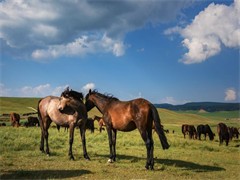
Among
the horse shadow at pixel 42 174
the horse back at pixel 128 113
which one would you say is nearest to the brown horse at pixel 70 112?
the horse back at pixel 128 113

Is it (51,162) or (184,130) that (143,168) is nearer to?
(51,162)

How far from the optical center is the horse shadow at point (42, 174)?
9.86 m

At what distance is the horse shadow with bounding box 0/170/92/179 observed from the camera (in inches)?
388

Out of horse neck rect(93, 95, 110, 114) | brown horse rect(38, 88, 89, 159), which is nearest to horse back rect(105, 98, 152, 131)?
horse neck rect(93, 95, 110, 114)

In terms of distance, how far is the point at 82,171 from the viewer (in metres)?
11.1

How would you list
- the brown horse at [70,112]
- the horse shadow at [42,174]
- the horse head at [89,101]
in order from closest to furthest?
1. the horse shadow at [42,174]
2. the brown horse at [70,112]
3. the horse head at [89,101]

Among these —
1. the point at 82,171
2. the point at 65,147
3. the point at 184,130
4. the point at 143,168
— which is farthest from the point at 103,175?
the point at 184,130

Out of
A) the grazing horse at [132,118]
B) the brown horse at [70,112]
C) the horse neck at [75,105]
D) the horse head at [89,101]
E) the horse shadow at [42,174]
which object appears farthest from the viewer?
the horse head at [89,101]

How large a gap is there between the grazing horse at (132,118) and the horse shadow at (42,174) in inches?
111

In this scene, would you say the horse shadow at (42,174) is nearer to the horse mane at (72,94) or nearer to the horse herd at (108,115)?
the horse herd at (108,115)

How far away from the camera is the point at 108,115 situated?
13.9 meters

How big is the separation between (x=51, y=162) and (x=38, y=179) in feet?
11.1

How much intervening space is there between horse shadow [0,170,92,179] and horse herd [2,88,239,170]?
289 cm

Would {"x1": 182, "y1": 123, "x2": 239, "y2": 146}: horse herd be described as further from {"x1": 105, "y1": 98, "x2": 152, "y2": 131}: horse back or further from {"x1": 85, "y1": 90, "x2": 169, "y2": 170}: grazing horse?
{"x1": 105, "y1": 98, "x2": 152, "y2": 131}: horse back
